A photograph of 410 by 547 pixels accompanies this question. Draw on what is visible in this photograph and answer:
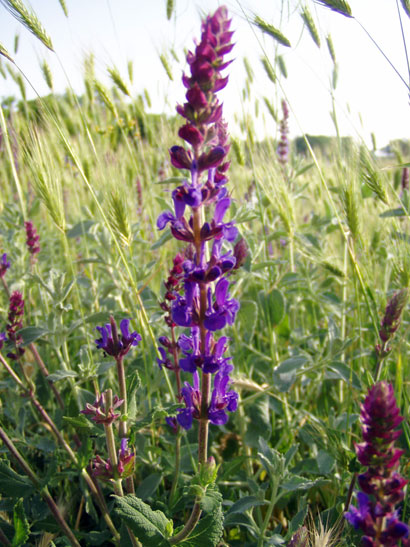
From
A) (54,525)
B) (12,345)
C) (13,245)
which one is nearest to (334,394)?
(54,525)

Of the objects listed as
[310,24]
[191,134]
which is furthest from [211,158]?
[310,24]

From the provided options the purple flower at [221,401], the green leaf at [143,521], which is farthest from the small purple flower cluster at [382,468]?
the green leaf at [143,521]

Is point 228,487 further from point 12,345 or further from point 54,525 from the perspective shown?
point 12,345

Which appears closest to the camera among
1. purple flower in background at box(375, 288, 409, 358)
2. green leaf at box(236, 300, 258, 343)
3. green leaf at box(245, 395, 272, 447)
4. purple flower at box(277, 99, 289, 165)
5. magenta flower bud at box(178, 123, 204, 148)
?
magenta flower bud at box(178, 123, 204, 148)

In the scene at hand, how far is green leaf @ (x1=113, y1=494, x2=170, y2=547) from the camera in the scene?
3.08 feet

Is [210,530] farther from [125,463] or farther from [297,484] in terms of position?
[297,484]

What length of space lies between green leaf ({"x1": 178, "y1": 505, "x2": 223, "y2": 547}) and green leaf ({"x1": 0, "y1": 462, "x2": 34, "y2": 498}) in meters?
0.64

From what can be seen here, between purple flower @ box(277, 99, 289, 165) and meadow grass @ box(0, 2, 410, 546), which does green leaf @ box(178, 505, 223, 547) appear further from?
purple flower @ box(277, 99, 289, 165)

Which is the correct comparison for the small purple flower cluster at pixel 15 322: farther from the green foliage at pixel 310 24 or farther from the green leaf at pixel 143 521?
the green foliage at pixel 310 24

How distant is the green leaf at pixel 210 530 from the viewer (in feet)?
3.28

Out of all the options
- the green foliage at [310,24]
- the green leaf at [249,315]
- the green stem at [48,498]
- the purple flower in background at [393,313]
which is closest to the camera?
the purple flower in background at [393,313]

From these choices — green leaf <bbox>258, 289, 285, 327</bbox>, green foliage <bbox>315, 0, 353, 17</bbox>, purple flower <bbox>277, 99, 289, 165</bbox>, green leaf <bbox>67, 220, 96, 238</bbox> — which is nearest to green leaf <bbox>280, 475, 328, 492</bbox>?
green leaf <bbox>258, 289, 285, 327</bbox>

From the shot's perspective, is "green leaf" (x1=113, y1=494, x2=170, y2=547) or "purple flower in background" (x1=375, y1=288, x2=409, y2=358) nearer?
"green leaf" (x1=113, y1=494, x2=170, y2=547)

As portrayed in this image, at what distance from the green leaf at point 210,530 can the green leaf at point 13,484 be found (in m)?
0.64
